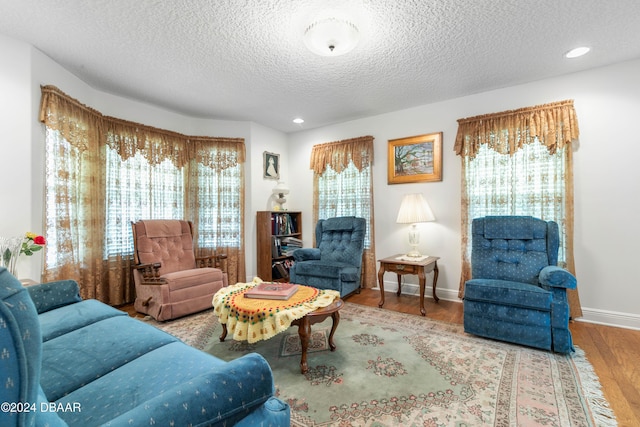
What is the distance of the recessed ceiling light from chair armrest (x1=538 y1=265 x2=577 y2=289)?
1.96 meters

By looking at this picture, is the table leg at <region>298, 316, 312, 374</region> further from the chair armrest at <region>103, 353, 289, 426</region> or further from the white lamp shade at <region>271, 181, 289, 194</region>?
the white lamp shade at <region>271, 181, 289, 194</region>

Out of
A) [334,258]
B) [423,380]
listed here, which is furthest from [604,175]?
[334,258]

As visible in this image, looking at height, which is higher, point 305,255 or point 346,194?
point 346,194

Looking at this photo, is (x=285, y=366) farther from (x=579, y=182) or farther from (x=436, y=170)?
(x=579, y=182)

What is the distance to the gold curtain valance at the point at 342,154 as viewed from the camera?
4.21m

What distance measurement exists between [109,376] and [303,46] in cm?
260

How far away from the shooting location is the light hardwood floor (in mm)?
1638

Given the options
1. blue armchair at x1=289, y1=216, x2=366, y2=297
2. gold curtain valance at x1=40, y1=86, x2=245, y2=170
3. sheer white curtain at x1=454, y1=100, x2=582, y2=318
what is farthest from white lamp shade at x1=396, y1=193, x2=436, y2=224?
gold curtain valance at x1=40, y1=86, x2=245, y2=170

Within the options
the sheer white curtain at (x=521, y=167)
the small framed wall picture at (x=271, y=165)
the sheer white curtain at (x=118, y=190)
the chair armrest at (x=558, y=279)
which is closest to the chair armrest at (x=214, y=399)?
the chair armrest at (x=558, y=279)

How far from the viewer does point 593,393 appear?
67.6 inches

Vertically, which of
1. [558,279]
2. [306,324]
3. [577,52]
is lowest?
[306,324]

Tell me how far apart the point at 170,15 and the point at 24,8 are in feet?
3.27

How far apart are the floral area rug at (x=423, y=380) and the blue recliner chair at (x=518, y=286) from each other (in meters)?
0.13

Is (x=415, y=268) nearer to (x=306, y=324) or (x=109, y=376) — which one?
(x=306, y=324)
